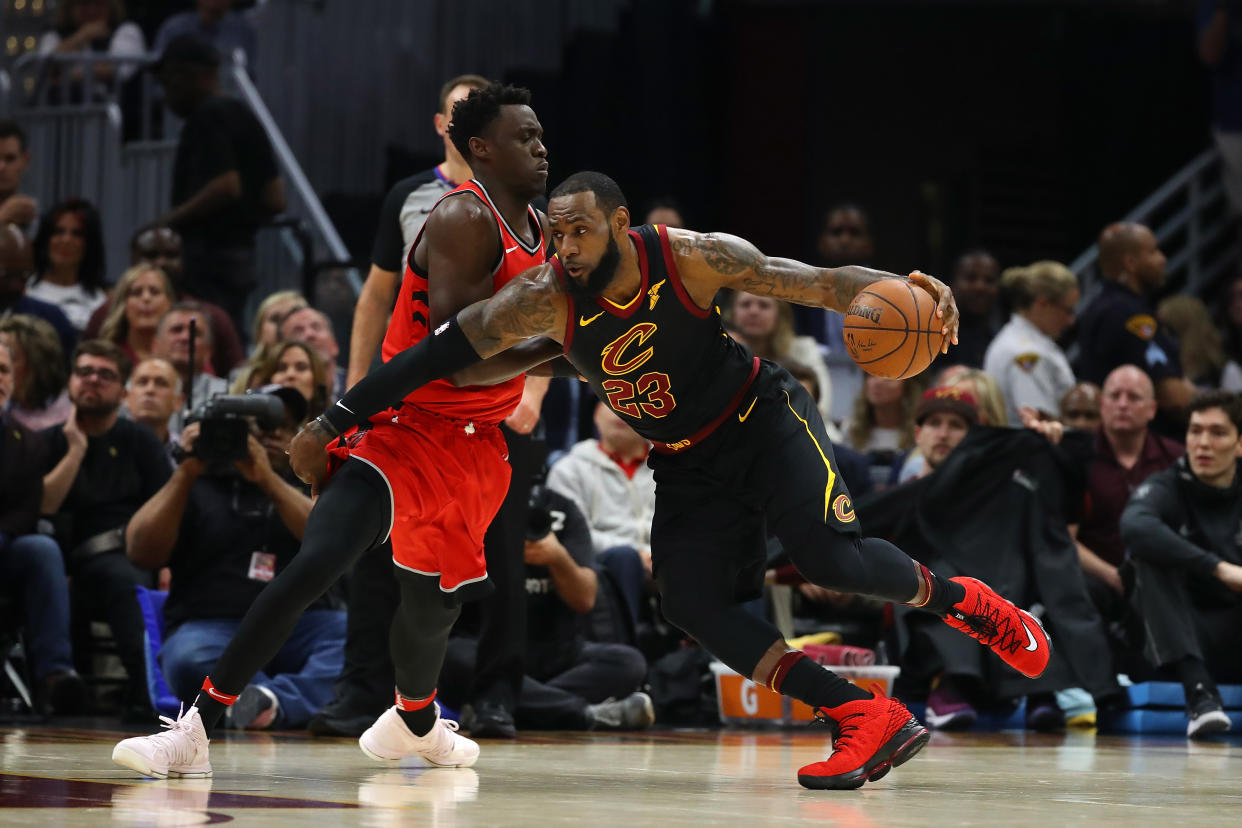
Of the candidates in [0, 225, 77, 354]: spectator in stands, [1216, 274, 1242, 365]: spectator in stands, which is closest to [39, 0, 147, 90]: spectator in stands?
[0, 225, 77, 354]: spectator in stands

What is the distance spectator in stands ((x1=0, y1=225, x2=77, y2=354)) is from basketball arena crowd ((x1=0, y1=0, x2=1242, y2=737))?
2cm

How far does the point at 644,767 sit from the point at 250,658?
4.20 ft

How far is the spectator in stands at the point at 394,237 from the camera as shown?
5793 millimetres

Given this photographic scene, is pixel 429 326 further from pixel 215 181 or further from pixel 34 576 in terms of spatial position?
pixel 215 181

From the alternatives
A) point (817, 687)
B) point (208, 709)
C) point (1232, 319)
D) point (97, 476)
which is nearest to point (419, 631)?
point (208, 709)

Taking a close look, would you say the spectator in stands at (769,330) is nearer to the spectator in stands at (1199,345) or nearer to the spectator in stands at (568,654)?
the spectator in stands at (568,654)

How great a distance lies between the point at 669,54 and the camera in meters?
13.5

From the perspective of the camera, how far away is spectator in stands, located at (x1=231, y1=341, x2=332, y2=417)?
739cm

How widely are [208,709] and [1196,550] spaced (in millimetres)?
4953

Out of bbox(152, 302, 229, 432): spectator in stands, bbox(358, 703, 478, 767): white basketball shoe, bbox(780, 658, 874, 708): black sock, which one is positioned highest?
bbox(152, 302, 229, 432): spectator in stands

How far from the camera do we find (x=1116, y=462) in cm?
877

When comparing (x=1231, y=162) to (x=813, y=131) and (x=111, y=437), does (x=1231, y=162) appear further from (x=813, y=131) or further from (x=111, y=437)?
(x=111, y=437)

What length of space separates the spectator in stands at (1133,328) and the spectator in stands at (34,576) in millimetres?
5968

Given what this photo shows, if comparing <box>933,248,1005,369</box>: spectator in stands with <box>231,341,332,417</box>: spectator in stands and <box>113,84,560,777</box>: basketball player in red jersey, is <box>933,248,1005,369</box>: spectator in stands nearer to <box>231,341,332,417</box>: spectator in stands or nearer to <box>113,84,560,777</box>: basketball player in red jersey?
<box>231,341,332,417</box>: spectator in stands
